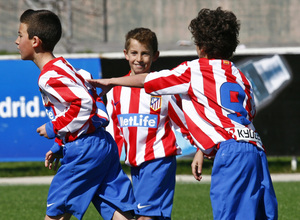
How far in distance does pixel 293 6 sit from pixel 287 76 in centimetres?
2139

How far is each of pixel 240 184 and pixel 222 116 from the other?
0.45m

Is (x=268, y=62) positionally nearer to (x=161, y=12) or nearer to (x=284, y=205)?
(x=284, y=205)

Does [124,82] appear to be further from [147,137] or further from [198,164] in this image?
[147,137]

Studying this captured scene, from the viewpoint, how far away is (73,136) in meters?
4.76

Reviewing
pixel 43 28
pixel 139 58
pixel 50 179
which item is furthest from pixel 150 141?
pixel 50 179

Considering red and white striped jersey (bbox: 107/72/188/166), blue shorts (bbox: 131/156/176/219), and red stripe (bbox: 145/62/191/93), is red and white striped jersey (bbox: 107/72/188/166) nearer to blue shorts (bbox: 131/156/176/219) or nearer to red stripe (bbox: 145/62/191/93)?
blue shorts (bbox: 131/156/176/219)

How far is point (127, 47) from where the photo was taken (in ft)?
20.0

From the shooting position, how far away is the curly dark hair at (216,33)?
4469mm

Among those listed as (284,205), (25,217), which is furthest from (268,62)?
(25,217)

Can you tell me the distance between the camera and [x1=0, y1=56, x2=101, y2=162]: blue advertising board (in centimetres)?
→ 1116

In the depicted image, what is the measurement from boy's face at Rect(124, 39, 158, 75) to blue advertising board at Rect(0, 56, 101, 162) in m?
5.16

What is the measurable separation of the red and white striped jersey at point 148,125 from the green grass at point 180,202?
1.81m

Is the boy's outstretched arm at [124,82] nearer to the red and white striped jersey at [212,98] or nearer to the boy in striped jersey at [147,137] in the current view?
the red and white striped jersey at [212,98]

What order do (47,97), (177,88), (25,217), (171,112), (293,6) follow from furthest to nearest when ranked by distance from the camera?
(293,6) < (25,217) < (171,112) < (47,97) < (177,88)
